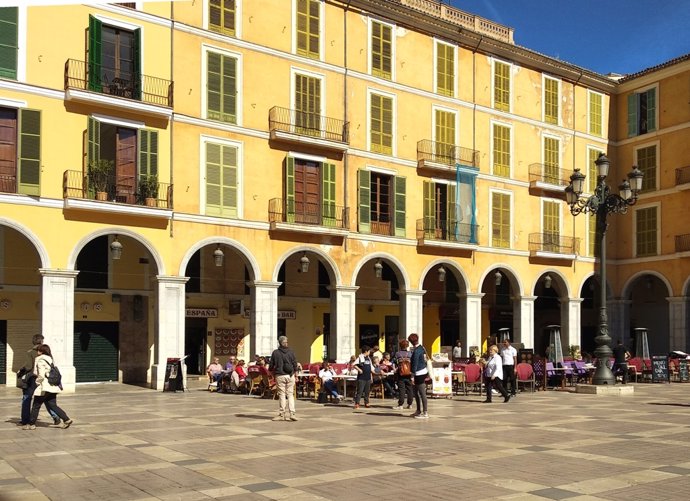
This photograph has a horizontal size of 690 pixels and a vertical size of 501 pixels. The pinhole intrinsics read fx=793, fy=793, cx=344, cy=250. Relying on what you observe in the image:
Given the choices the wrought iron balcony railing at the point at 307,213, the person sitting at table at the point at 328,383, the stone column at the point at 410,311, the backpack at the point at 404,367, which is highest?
the wrought iron balcony railing at the point at 307,213

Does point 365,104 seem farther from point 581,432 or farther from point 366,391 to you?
point 581,432

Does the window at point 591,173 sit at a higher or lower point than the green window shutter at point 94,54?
lower

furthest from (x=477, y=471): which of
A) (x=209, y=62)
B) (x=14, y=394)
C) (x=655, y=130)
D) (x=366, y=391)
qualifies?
(x=655, y=130)

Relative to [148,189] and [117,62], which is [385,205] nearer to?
[148,189]

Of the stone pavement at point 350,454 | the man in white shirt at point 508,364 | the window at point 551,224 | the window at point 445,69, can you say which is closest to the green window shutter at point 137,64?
the stone pavement at point 350,454

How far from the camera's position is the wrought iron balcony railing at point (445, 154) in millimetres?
33938

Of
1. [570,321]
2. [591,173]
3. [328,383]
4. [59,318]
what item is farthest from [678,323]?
[59,318]

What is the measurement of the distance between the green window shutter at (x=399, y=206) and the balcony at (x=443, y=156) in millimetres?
1347

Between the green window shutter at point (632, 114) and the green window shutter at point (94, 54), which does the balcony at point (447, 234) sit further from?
the green window shutter at point (94, 54)

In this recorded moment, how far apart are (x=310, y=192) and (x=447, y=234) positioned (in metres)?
7.22

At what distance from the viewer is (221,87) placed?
92.7 ft

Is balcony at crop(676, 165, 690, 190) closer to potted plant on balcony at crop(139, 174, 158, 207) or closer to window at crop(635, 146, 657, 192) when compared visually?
window at crop(635, 146, 657, 192)

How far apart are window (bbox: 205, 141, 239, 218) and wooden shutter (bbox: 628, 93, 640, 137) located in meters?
23.2

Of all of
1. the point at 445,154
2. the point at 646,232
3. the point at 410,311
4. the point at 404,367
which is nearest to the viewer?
the point at 404,367
